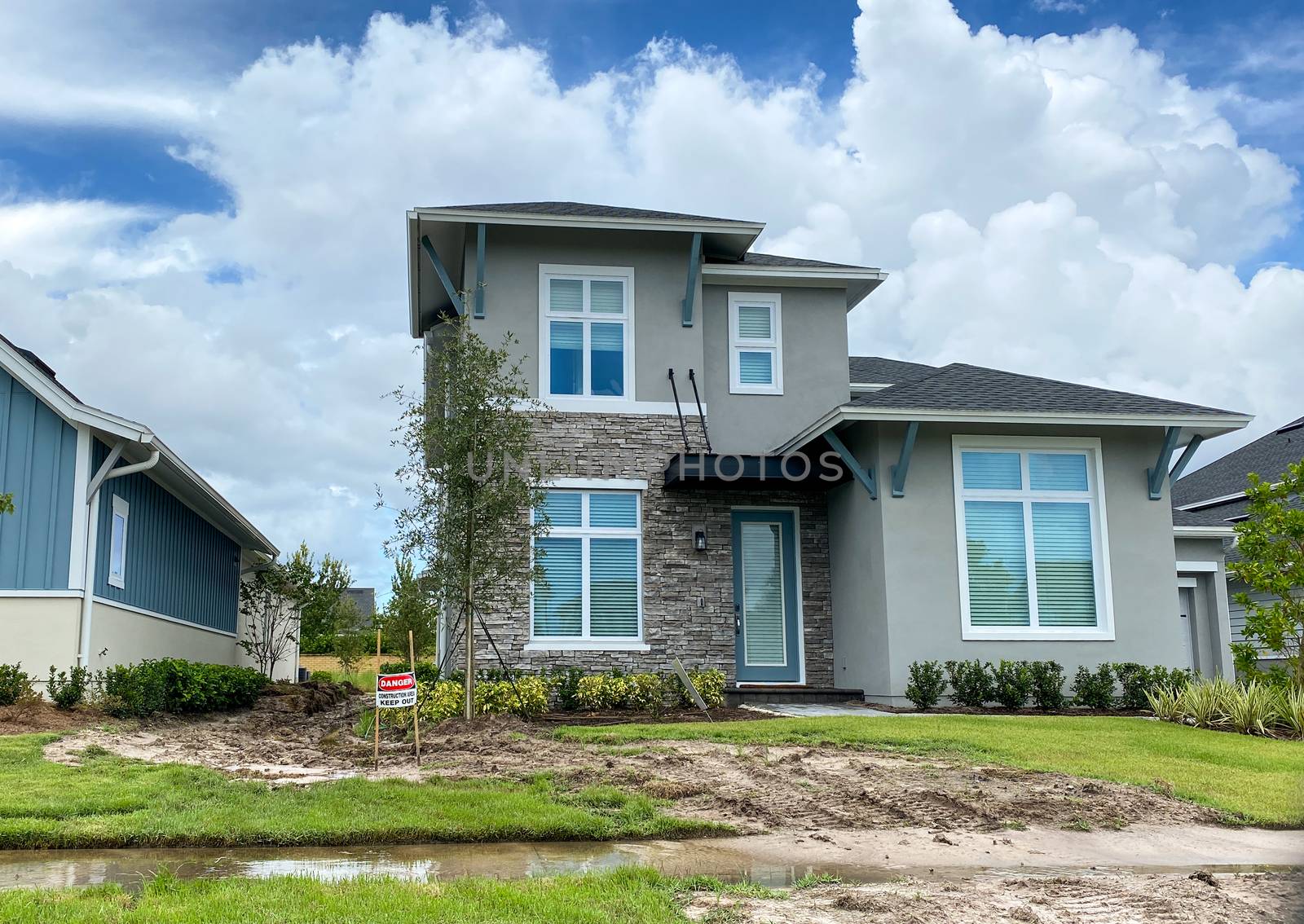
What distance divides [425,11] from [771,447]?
25.3 ft

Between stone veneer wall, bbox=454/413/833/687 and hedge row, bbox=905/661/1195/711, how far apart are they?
229 cm

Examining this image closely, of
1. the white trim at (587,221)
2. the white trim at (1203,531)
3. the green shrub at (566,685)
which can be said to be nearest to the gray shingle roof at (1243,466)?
the white trim at (1203,531)

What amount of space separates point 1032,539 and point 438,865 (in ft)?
37.0

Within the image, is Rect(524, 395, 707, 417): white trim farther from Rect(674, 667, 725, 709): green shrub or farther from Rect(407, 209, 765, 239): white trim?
Rect(674, 667, 725, 709): green shrub

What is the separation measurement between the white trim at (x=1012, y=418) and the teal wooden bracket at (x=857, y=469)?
0.22 m

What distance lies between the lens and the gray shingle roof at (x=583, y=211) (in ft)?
53.5

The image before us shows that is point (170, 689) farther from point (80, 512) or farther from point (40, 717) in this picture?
point (80, 512)

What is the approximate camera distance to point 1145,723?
1252cm

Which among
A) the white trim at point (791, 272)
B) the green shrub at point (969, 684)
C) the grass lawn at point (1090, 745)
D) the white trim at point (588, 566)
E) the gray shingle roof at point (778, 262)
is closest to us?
the grass lawn at point (1090, 745)

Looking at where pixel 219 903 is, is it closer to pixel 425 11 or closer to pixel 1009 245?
pixel 425 11

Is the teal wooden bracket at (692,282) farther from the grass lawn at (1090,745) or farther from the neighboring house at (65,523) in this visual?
the neighboring house at (65,523)

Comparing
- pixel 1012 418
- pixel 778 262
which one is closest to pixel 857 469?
pixel 1012 418

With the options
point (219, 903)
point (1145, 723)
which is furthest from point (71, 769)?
point (1145, 723)

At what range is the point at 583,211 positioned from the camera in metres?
17.0
